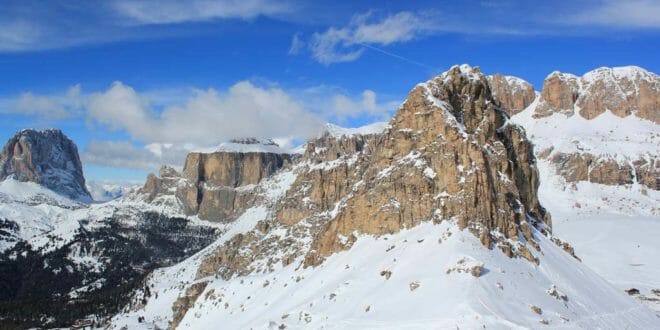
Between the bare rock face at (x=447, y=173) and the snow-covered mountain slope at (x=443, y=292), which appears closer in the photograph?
the snow-covered mountain slope at (x=443, y=292)

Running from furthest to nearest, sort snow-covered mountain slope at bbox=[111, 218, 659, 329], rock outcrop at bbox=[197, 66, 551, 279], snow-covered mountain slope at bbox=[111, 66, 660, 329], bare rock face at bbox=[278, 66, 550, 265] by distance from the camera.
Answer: bare rock face at bbox=[278, 66, 550, 265] < rock outcrop at bbox=[197, 66, 551, 279] < snow-covered mountain slope at bbox=[111, 66, 660, 329] < snow-covered mountain slope at bbox=[111, 218, 659, 329]

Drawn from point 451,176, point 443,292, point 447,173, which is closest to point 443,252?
point 443,292

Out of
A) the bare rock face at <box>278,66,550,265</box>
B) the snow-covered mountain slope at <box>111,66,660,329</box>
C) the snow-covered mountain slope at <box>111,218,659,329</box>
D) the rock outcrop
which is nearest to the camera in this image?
the snow-covered mountain slope at <box>111,218,659,329</box>

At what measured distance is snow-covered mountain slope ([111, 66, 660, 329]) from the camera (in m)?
57.6

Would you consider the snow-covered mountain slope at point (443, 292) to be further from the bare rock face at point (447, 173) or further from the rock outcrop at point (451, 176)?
the bare rock face at point (447, 173)

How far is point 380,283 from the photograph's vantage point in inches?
2657

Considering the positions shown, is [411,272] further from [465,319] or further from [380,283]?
[465,319]

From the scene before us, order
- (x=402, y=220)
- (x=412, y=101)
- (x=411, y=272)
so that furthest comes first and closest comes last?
(x=412, y=101) → (x=402, y=220) → (x=411, y=272)

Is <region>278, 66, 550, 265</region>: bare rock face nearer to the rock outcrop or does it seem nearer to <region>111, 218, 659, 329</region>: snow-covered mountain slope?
the rock outcrop

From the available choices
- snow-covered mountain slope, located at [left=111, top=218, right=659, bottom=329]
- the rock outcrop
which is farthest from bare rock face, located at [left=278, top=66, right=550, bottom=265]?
snow-covered mountain slope, located at [left=111, top=218, right=659, bottom=329]

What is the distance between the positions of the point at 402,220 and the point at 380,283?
13620 mm

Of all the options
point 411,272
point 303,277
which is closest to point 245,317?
point 303,277

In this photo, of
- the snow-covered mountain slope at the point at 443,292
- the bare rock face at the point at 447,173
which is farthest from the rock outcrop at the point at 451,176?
the snow-covered mountain slope at the point at 443,292

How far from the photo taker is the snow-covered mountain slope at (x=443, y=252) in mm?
57594
